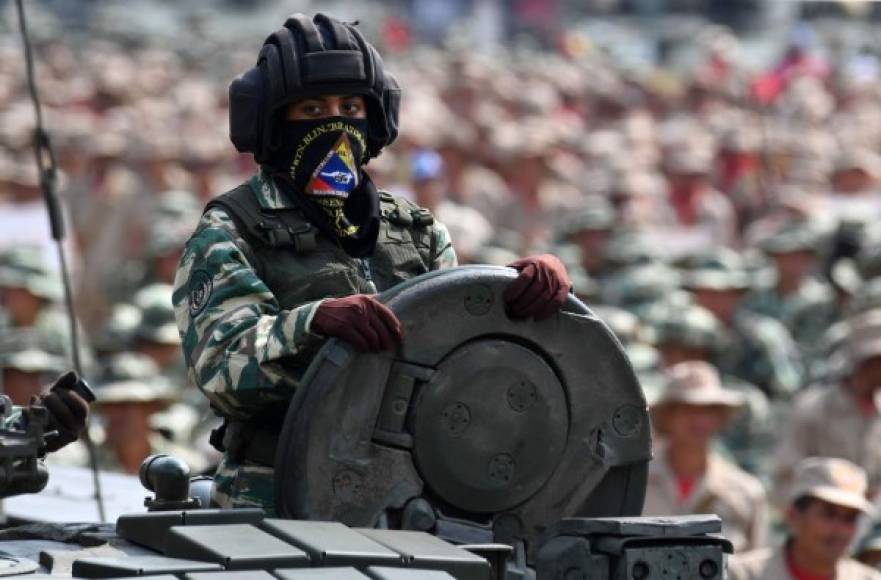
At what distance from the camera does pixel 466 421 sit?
6.86 meters

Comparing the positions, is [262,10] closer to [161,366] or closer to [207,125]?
[207,125]

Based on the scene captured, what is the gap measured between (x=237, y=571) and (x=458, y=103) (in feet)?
83.5

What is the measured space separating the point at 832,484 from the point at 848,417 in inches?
90.7

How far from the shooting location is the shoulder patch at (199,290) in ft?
23.7

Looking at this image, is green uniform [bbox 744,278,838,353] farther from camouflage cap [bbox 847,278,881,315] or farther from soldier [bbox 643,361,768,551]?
soldier [bbox 643,361,768,551]

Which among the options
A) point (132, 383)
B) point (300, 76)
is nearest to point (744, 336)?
point (132, 383)

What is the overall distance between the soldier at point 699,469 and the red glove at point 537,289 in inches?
232

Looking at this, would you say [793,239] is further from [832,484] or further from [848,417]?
[832,484]

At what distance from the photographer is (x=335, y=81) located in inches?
293

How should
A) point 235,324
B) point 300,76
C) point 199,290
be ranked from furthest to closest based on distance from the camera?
point 300,76, point 199,290, point 235,324

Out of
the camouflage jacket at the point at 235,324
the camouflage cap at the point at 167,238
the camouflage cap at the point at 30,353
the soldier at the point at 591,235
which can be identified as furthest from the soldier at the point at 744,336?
the camouflage jacket at the point at 235,324

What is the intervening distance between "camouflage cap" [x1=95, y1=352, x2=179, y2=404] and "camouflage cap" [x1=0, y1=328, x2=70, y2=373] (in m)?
0.28

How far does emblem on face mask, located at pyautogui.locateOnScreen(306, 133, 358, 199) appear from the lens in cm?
747

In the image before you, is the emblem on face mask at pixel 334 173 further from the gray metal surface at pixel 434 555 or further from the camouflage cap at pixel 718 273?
the camouflage cap at pixel 718 273
